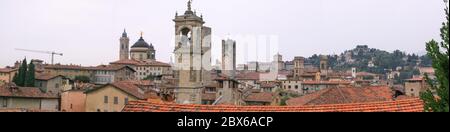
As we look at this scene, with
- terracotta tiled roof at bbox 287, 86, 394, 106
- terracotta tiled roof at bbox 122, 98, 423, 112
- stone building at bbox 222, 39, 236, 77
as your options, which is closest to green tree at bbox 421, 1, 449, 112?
terracotta tiled roof at bbox 122, 98, 423, 112

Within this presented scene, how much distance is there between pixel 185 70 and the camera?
36250mm

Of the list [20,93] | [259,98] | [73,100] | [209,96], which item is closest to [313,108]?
[20,93]

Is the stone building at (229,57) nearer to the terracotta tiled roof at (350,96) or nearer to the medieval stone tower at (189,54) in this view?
the medieval stone tower at (189,54)

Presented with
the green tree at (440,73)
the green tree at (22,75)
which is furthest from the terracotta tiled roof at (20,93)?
the green tree at (440,73)

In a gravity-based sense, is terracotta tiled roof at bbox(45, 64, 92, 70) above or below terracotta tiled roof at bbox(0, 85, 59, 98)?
above

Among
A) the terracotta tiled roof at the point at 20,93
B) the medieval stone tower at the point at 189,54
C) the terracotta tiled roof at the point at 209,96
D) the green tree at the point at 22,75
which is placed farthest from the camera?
the green tree at the point at 22,75

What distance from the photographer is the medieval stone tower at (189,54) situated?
35500 millimetres

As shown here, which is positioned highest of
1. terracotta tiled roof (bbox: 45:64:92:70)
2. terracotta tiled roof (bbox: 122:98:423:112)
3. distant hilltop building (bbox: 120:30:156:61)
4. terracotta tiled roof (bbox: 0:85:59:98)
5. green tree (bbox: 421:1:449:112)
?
distant hilltop building (bbox: 120:30:156:61)

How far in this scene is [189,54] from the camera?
120 ft

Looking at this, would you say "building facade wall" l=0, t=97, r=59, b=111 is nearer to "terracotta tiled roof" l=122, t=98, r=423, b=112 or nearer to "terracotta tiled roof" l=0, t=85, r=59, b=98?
"terracotta tiled roof" l=0, t=85, r=59, b=98

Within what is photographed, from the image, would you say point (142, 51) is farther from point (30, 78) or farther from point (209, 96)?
point (209, 96)

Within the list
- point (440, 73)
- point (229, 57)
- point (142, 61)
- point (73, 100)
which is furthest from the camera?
point (142, 61)

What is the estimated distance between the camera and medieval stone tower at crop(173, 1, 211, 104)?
35.5 meters
